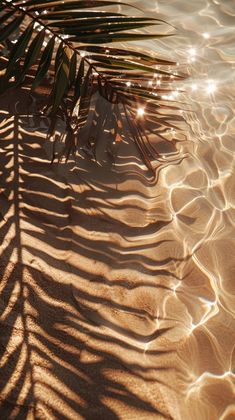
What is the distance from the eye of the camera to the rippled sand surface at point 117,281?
144 cm

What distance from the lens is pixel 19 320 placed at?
4.98 ft

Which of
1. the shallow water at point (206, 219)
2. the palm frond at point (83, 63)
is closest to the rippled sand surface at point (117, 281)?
the shallow water at point (206, 219)

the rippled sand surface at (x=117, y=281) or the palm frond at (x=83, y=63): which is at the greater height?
the palm frond at (x=83, y=63)

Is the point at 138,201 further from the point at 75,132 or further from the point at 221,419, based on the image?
the point at 221,419

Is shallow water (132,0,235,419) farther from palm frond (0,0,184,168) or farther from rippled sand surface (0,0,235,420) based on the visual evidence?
palm frond (0,0,184,168)

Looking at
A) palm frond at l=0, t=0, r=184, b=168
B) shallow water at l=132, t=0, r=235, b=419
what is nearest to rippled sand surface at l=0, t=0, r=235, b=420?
shallow water at l=132, t=0, r=235, b=419

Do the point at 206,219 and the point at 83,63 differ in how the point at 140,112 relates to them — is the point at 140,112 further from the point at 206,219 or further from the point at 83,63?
the point at 206,219

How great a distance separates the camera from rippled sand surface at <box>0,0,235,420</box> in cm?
144

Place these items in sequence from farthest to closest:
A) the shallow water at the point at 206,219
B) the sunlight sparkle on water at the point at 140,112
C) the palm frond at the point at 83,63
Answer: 1. the sunlight sparkle on water at the point at 140,112
2. the palm frond at the point at 83,63
3. the shallow water at the point at 206,219

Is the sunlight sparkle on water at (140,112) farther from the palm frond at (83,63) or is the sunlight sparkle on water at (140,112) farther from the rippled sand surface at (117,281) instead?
the rippled sand surface at (117,281)

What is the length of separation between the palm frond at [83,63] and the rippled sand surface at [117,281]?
0.59 ft

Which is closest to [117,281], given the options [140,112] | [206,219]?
[206,219]

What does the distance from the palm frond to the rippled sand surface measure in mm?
181

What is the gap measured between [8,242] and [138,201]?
2.13 ft
